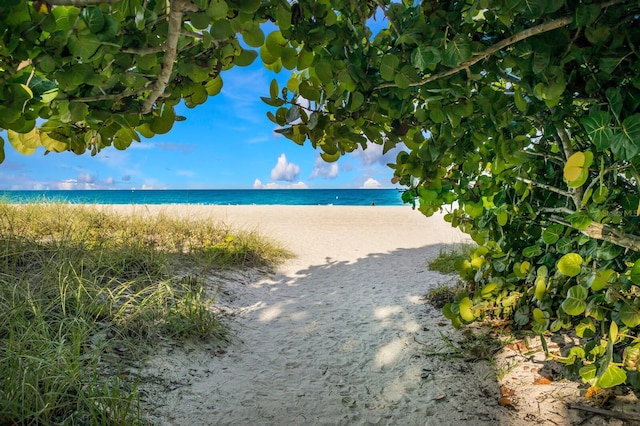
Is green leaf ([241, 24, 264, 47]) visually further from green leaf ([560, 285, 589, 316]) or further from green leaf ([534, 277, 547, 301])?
green leaf ([534, 277, 547, 301])

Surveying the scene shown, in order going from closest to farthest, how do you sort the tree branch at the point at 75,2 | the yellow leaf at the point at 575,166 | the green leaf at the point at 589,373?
the tree branch at the point at 75,2 → the yellow leaf at the point at 575,166 → the green leaf at the point at 589,373

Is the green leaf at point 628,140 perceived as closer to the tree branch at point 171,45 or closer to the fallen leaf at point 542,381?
the tree branch at point 171,45

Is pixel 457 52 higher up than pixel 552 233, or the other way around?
pixel 457 52

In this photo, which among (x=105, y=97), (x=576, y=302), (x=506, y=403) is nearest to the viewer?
(x=105, y=97)

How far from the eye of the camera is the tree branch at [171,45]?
75 centimetres

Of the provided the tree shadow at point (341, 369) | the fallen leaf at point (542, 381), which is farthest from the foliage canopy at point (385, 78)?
the tree shadow at point (341, 369)

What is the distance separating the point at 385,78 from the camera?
3.57 feet

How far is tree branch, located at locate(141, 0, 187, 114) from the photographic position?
2.46 feet

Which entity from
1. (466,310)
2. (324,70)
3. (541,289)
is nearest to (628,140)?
(324,70)

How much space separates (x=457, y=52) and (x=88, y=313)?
3311mm

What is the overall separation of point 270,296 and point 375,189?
64103 mm

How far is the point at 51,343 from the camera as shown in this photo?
7.96ft

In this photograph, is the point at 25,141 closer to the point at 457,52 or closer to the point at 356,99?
the point at 356,99

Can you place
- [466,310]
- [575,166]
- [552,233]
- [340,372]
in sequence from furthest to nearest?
[340,372] → [466,310] → [552,233] → [575,166]
